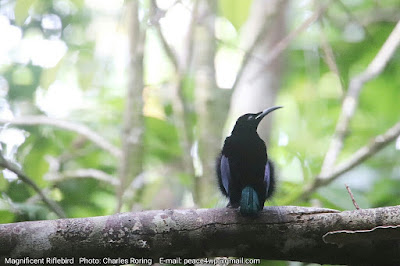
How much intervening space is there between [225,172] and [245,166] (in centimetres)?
16

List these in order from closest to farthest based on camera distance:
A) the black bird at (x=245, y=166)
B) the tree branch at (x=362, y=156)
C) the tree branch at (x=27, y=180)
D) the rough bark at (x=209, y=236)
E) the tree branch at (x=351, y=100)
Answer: the rough bark at (x=209, y=236) < the black bird at (x=245, y=166) < the tree branch at (x=27, y=180) < the tree branch at (x=362, y=156) < the tree branch at (x=351, y=100)

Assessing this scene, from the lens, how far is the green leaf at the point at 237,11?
2.89 m

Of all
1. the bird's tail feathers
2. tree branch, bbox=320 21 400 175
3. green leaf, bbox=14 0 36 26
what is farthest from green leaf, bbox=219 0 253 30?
tree branch, bbox=320 21 400 175

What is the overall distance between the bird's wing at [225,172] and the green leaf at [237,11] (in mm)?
739

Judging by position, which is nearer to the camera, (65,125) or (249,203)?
(249,203)

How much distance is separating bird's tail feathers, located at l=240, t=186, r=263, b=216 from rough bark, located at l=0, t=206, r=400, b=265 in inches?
1.5

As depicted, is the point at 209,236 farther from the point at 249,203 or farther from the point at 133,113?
the point at 133,113

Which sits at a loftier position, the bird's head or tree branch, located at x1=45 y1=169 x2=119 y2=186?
tree branch, located at x1=45 y1=169 x2=119 y2=186

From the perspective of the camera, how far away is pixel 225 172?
9.20 ft

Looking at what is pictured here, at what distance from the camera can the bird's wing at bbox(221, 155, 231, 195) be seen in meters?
2.77

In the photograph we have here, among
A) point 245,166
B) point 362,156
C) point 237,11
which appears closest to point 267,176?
point 245,166

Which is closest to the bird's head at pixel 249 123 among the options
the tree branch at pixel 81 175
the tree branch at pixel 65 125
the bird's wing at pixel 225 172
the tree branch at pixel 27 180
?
the bird's wing at pixel 225 172

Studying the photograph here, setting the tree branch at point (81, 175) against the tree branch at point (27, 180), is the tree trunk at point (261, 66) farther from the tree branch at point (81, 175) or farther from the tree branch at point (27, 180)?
the tree branch at point (27, 180)

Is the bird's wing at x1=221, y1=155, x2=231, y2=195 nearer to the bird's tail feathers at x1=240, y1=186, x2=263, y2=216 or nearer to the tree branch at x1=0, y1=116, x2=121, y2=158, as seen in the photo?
the bird's tail feathers at x1=240, y1=186, x2=263, y2=216
